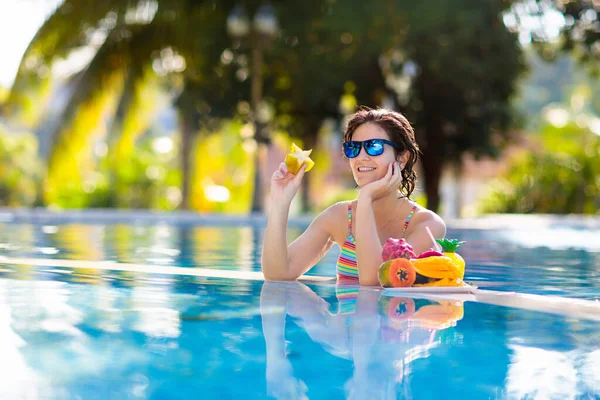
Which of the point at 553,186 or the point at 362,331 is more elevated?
the point at 553,186

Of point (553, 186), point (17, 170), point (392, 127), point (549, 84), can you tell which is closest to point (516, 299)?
point (392, 127)

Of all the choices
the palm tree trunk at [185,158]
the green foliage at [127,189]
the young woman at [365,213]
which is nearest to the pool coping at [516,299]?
the young woman at [365,213]

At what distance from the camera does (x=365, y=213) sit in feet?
15.3

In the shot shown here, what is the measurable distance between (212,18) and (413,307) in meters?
14.4

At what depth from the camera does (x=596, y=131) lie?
25.6m

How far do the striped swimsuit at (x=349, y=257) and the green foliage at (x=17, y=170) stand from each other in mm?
17804

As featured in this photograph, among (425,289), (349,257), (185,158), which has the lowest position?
(425,289)

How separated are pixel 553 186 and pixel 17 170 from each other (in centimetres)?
1491

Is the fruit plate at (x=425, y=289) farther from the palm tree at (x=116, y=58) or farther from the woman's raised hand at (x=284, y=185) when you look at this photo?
the palm tree at (x=116, y=58)

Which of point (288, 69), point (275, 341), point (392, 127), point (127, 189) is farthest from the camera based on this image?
point (127, 189)

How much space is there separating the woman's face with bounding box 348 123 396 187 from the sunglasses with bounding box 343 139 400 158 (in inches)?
0.8

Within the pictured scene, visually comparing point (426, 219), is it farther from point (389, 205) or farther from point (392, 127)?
point (392, 127)

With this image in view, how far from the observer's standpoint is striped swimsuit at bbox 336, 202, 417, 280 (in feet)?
16.8

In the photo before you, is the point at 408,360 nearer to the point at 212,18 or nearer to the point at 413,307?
the point at 413,307
